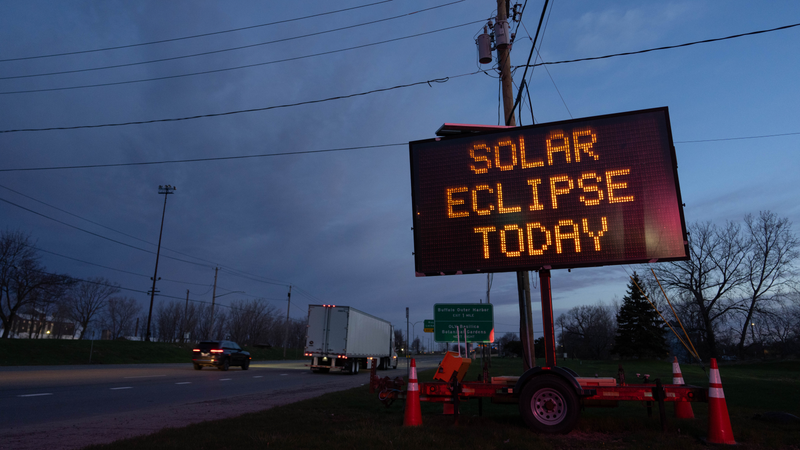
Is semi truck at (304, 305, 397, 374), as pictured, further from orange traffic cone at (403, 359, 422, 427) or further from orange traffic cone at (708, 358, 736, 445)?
orange traffic cone at (708, 358, 736, 445)

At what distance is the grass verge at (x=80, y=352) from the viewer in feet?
89.1

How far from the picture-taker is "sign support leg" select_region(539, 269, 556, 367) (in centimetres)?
736

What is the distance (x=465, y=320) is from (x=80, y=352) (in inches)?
1086

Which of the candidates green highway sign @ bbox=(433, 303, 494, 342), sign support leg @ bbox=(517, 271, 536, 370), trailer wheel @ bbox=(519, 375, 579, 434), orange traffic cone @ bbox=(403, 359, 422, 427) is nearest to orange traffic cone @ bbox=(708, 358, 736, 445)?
trailer wheel @ bbox=(519, 375, 579, 434)

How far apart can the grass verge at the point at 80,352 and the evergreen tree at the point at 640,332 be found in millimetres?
48687

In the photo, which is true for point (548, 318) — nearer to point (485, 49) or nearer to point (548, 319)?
point (548, 319)

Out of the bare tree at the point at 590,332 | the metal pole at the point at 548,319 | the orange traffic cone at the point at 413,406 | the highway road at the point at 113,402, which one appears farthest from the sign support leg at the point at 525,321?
the bare tree at the point at 590,332

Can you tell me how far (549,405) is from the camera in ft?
20.9

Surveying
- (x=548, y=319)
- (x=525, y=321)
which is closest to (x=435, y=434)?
(x=548, y=319)

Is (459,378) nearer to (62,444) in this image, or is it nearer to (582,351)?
(62,444)

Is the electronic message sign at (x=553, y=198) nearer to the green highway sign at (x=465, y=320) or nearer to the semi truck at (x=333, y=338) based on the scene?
the green highway sign at (x=465, y=320)

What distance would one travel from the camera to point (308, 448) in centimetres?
550

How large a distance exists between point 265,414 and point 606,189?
7.20 meters

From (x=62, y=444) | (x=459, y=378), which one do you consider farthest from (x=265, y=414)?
(x=459, y=378)
